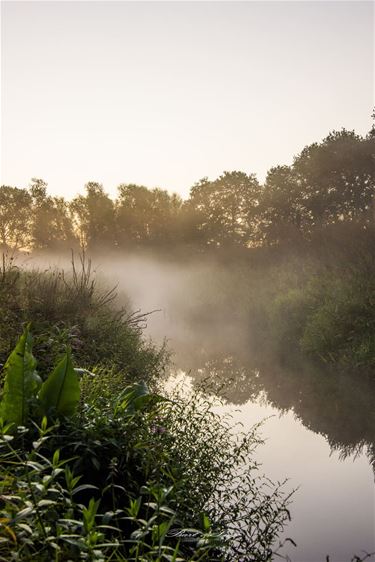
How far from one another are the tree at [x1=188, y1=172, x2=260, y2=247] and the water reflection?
85.3 feet

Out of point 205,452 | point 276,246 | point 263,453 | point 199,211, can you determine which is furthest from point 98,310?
point 199,211

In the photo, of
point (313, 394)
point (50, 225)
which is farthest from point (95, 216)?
point (313, 394)

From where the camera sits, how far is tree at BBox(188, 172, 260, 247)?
128ft

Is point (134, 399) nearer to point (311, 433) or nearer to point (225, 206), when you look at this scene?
point (311, 433)

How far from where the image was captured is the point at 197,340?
16703mm

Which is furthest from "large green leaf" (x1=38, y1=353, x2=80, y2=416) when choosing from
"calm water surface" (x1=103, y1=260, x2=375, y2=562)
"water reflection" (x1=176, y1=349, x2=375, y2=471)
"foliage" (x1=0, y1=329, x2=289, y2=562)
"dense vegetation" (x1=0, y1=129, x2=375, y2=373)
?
"dense vegetation" (x1=0, y1=129, x2=375, y2=373)

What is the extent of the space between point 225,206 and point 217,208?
0.69 metres

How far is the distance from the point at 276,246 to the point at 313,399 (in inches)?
743

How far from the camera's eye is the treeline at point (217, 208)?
111ft

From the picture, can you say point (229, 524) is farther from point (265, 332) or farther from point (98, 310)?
point (265, 332)

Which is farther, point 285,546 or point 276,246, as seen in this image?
point 276,246

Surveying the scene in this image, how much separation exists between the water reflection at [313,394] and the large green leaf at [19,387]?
265 centimetres

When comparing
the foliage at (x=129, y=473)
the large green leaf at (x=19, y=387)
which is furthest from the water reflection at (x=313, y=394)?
the large green leaf at (x=19, y=387)

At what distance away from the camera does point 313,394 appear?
31.2 feet
